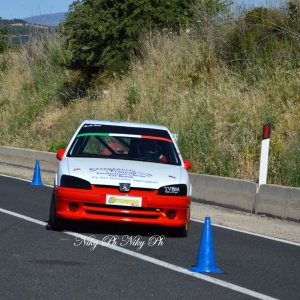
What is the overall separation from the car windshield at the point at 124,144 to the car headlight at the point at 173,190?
1.01 meters

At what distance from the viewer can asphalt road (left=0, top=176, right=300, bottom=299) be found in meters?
6.88

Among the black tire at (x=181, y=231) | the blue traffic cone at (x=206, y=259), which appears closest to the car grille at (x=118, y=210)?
the black tire at (x=181, y=231)

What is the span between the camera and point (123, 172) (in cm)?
→ 978

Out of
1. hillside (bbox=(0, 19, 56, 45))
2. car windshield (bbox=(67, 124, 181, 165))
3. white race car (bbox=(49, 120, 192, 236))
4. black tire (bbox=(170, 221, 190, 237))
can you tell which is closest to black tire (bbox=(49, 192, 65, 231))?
white race car (bbox=(49, 120, 192, 236))

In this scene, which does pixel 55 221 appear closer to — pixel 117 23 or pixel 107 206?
pixel 107 206

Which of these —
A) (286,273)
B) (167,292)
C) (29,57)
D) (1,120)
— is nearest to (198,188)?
(286,273)

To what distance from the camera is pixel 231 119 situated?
21.3m

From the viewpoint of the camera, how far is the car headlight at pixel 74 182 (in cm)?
958

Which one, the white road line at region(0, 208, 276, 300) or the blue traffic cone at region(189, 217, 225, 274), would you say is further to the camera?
the blue traffic cone at region(189, 217, 225, 274)

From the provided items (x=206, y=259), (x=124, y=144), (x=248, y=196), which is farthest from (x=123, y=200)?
(x=248, y=196)

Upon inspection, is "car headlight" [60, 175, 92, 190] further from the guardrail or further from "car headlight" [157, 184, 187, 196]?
the guardrail

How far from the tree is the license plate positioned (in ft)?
70.1

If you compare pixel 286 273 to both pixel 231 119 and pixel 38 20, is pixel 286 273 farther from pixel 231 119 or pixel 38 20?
pixel 38 20

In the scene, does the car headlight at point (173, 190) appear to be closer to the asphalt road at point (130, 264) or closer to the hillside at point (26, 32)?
the asphalt road at point (130, 264)
